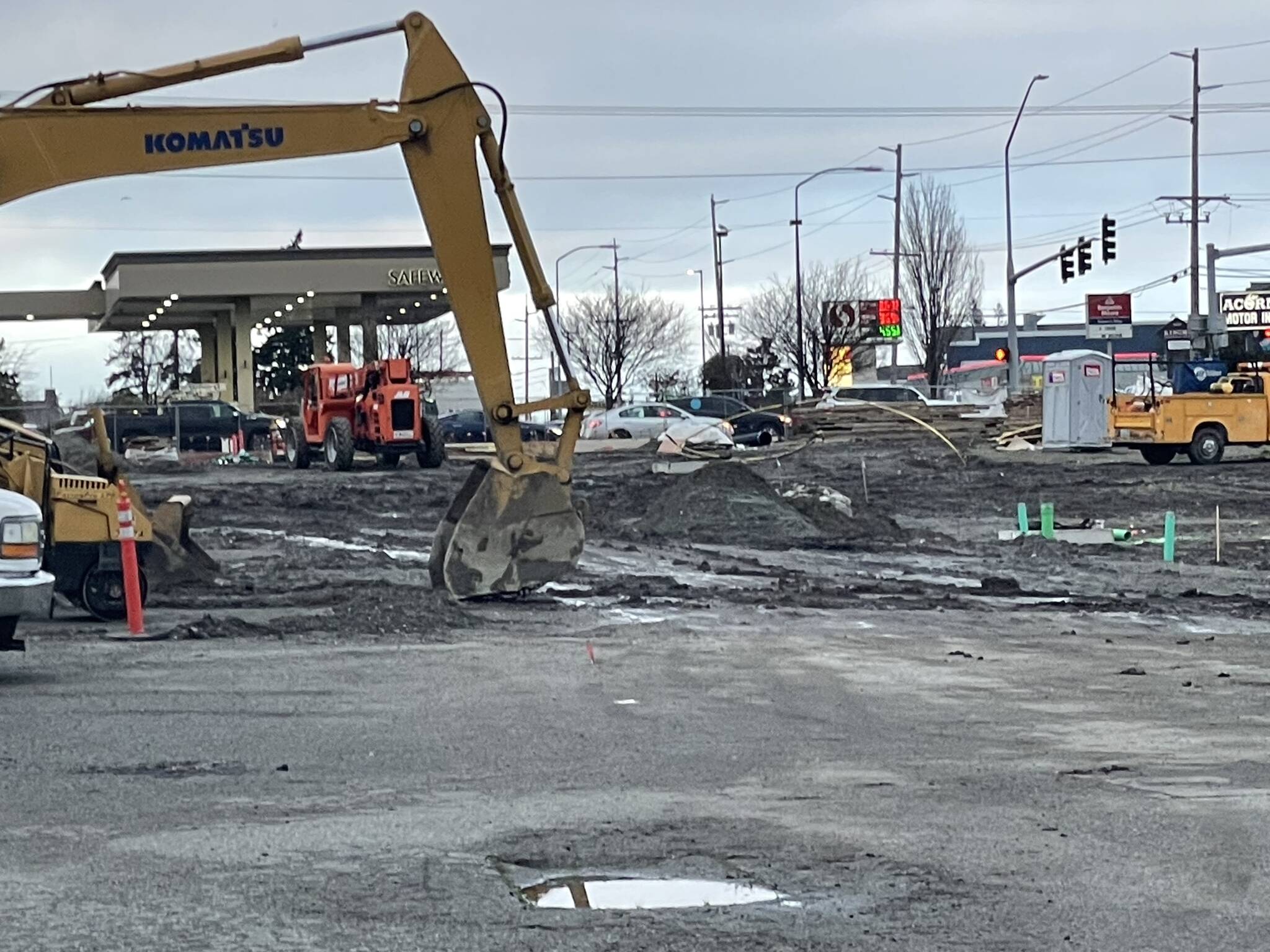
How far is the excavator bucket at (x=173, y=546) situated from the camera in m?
19.6

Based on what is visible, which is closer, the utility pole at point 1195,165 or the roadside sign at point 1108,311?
the utility pole at point 1195,165

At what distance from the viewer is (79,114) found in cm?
1583

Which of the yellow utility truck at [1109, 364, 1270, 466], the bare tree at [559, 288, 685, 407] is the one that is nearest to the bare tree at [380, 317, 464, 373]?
the bare tree at [559, 288, 685, 407]

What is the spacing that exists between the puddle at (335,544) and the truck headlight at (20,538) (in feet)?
35.2

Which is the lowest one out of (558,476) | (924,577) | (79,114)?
(924,577)

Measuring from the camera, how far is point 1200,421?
42750mm

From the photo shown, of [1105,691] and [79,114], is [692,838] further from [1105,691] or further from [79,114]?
[79,114]

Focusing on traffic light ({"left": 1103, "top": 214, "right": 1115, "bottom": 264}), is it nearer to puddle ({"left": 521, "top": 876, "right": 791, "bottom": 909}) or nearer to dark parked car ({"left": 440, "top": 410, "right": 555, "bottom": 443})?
dark parked car ({"left": 440, "top": 410, "right": 555, "bottom": 443})

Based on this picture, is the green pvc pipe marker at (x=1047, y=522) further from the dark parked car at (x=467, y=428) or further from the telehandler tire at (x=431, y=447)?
the dark parked car at (x=467, y=428)

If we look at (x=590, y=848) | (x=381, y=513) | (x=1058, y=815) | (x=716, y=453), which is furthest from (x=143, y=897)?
(x=716, y=453)

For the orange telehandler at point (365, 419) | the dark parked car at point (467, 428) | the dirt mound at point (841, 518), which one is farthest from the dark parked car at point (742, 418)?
the dirt mound at point (841, 518)

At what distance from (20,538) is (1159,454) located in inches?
1381

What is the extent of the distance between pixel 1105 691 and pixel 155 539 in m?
10.8

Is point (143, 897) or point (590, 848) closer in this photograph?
point (143, 897)
